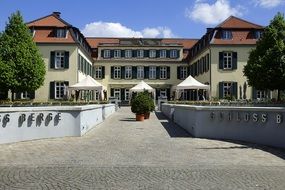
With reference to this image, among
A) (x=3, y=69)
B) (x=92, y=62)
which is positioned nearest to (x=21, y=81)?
(x=3, y=69)

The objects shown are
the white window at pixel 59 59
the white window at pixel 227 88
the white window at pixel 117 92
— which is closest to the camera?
the white window at pixel 59 59

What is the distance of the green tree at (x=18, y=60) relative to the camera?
114 ft

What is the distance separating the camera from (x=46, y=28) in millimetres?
42219

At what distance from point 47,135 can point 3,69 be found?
77.1 ft

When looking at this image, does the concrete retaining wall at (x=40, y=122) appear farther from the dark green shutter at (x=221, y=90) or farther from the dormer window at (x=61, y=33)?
the dark green shutter at (x=221, y=90)

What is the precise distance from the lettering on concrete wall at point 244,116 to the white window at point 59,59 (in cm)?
2985

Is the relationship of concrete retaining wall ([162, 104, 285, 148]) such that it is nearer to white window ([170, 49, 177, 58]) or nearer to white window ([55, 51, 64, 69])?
white window ([55, 51, 64, 69])

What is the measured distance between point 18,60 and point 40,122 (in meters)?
24.2

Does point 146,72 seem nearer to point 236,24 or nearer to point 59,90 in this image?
point 236,24

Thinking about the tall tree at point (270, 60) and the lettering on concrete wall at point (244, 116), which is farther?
the tall tree at point (270, 60)

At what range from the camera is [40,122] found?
1255cm

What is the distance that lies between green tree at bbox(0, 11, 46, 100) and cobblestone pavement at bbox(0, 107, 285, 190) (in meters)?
24.1

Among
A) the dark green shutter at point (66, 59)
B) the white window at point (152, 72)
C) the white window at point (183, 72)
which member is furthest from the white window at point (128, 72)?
the dark green shutter at point (66, 59)

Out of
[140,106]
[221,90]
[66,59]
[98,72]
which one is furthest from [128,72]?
[140,106]
